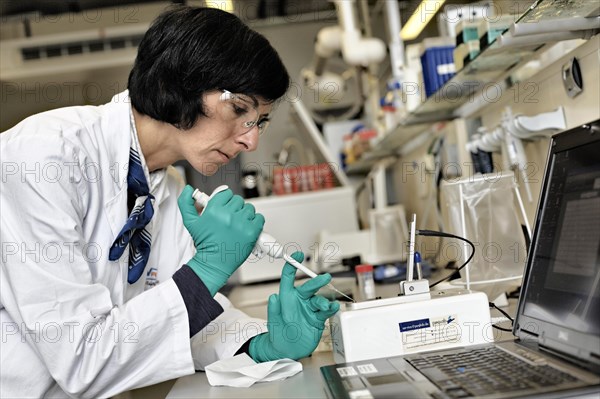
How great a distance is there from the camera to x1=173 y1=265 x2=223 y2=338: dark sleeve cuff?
4.00ft

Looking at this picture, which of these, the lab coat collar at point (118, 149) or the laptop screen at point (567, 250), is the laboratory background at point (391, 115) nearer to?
the laptop screen at point (567, 250)

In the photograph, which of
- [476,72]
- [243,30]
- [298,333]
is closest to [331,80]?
[476,72]

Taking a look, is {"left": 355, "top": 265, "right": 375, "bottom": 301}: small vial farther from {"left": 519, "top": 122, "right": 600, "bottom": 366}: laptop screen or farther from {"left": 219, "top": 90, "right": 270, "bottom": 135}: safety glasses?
{"left": 519, "top": 122, "right": 600, "bottom": 366}: laptop screen

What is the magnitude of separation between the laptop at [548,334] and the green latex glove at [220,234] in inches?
12.6

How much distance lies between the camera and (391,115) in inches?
118

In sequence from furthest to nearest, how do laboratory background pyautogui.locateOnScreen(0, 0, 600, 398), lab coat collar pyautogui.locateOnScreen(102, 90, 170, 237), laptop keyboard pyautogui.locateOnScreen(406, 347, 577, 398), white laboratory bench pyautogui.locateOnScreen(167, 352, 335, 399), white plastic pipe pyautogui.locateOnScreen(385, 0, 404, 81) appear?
white plastic pipe pyautogui.locateOnScreen(385, 0, 404, 81)
laboratory background pyautogui.locateOnScreen(0, 0, 600, 398)
lab coat collar pyautogui.locateOnScreen(102, 90, 170, 237)
white laboratory bench pyautogui.locateOnScreen(167, 352, 335, 399)
laptop keyboard pyautogui.locateOnScreen(406, 347, 577, 398)

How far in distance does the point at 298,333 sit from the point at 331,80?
3315 millimetres

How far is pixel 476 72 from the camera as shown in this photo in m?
1.79

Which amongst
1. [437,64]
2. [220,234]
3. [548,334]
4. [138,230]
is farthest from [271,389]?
[437,64]

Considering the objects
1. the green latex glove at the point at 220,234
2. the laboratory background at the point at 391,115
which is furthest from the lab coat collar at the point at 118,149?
the laboratory background at the point at 391,115

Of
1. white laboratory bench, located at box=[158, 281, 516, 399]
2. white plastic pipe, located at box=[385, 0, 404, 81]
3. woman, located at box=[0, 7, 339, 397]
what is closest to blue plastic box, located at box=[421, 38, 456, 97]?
white plastic pipe, located at box=[385, 0, 404, 81]

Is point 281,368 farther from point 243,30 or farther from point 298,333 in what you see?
point 243,30

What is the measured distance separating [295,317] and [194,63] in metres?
0.63

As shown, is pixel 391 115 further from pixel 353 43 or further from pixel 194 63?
pixel 194 63
